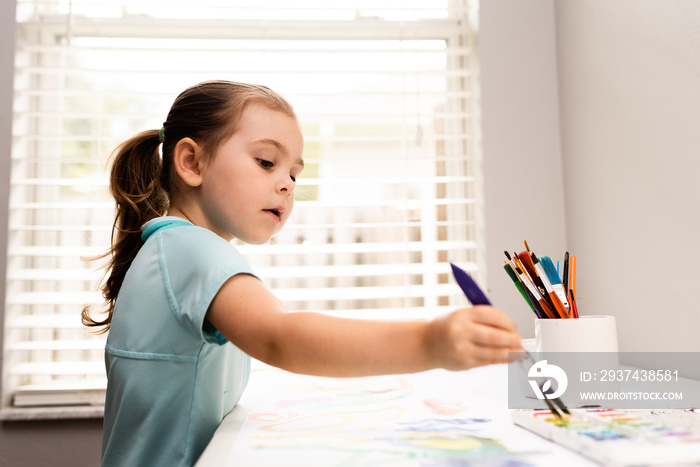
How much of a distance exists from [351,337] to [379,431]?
0.36ft

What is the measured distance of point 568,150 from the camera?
3.91 ft

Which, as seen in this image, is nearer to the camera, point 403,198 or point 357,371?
point 357,371

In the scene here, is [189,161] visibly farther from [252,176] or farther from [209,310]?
[209,310]

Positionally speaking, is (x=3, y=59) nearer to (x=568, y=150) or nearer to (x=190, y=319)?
(x=190, y=319)

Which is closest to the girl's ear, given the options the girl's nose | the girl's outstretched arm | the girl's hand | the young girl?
the young girl

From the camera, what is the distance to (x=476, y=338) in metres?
0.38

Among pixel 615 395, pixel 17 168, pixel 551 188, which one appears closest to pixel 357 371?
pixel 615 395

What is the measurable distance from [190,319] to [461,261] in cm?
93

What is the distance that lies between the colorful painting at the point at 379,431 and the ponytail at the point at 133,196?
30 centimetres

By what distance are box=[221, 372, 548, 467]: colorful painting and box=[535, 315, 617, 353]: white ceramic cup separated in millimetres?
97

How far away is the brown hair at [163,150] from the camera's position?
687 millimetres

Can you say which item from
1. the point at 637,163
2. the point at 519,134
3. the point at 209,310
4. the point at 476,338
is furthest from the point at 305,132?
the point at 476,338

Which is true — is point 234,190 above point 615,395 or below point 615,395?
above

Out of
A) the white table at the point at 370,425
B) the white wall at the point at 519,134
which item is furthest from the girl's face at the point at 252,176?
the white wall at the point at 519,134
